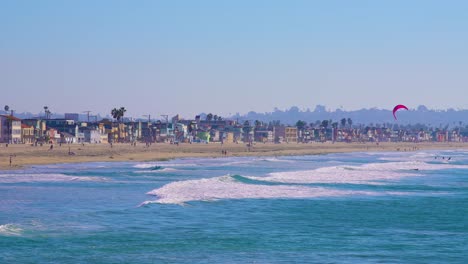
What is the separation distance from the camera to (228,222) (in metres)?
30.6

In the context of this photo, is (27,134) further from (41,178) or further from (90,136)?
(41,178)

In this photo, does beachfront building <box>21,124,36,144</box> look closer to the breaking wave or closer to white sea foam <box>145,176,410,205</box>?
the breaking wave

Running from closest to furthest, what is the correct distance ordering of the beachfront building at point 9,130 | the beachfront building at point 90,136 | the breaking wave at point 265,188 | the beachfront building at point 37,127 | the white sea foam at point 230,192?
1. the white sea foam at point 230,192
2. the breaking wave at point 265,188
3. the beachfront building at point 9,130
4. the beachfront building at point 37,127
5. the beachfront building at point 90,136

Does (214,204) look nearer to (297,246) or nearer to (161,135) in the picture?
(297,246)

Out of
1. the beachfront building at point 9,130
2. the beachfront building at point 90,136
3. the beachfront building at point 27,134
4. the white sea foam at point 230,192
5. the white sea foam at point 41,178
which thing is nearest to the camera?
the white sea foam at point 230,192

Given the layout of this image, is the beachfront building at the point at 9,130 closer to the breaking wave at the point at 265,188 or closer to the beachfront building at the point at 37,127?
the beachfront building at the point at 37,127

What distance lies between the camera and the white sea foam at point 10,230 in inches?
1044

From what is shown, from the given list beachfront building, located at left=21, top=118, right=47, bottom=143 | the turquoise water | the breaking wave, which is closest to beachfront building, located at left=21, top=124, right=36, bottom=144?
beachfront building, located at left=21, top=118, right=47, bottom=143

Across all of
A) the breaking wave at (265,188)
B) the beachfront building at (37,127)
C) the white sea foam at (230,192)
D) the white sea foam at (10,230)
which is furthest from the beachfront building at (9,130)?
the white sea foam at (10,230)

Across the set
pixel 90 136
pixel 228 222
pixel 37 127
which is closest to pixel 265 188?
pixel 228 222

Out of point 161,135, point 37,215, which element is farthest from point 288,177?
point 161,135

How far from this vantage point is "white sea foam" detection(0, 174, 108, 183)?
164 ft

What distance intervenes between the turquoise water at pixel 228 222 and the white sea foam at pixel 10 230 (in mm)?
31

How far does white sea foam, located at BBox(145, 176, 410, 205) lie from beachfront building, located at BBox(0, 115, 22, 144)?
80549 millimetres
